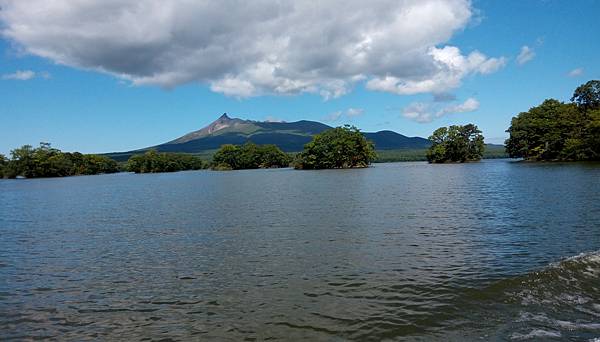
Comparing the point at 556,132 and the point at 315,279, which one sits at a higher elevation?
the point at 556,132

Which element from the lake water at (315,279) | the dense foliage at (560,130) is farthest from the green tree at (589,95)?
the lake water at (315,279)

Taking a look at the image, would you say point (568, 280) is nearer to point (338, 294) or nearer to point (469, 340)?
point (469, 340)

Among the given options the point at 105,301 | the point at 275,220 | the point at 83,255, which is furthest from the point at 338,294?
the point at 275,220

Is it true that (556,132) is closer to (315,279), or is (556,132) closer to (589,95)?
(589,95)

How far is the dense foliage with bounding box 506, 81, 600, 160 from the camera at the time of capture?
446 ft

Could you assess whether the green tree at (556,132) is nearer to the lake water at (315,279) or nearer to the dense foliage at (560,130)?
the dense foliage at (560,130)

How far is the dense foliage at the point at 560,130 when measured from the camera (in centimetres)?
13588

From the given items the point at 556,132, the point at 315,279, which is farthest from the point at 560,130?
the point at 315,279

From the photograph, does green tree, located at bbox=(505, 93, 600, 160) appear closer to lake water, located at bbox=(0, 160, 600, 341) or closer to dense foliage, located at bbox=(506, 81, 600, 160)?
dense foliage, located at bbox=(506, 81, 600, 160)

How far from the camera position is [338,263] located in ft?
67.8

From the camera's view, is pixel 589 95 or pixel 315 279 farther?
pixel 589 95

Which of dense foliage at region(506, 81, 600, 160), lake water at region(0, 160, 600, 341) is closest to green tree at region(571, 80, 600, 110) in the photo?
dense foliage at region(506, 81, 600, 160)

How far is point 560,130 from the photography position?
15188 cm

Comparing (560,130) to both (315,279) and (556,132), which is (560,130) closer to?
(556,132)
